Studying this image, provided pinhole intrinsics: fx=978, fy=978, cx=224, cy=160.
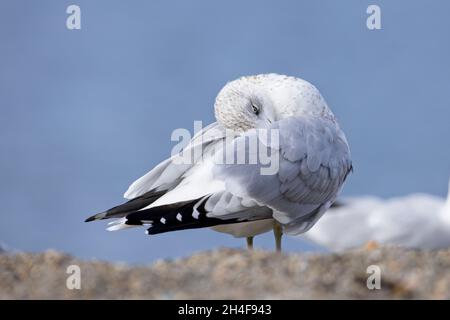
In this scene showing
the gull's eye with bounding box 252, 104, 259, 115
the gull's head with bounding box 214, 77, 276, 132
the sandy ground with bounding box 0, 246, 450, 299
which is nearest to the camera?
the sandy ground with bounding box 0, 246, 450, 299

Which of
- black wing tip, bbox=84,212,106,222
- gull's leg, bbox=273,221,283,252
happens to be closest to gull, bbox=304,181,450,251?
gull's leg, bbox=273,221,283,252

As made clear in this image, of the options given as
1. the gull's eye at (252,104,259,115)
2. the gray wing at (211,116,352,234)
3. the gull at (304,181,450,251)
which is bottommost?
the gull at (304,181,450,251)

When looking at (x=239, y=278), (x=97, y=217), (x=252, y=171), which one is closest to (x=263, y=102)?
(x=252, y=171)

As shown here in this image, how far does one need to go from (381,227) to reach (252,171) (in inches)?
82.2

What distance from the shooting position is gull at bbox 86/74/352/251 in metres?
5.31

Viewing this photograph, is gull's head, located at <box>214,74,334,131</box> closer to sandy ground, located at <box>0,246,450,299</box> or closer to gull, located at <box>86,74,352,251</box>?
gull, located at <box>86,74,352,251</box>

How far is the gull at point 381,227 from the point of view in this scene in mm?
7094

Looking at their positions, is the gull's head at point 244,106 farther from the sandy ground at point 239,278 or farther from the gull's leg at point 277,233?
the sandy ground at point 239,278

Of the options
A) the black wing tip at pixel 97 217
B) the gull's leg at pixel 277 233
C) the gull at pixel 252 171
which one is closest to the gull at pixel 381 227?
the gull at pixel 252 171

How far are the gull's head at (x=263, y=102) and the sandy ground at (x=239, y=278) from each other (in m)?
1.35

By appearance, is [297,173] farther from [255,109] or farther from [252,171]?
[255,109]

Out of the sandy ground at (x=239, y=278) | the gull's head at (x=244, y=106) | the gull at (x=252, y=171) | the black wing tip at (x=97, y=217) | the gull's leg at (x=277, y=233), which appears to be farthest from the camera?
the gull's head at (x=244, y=106)

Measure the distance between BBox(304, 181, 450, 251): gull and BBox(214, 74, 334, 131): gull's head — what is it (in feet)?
3.77
